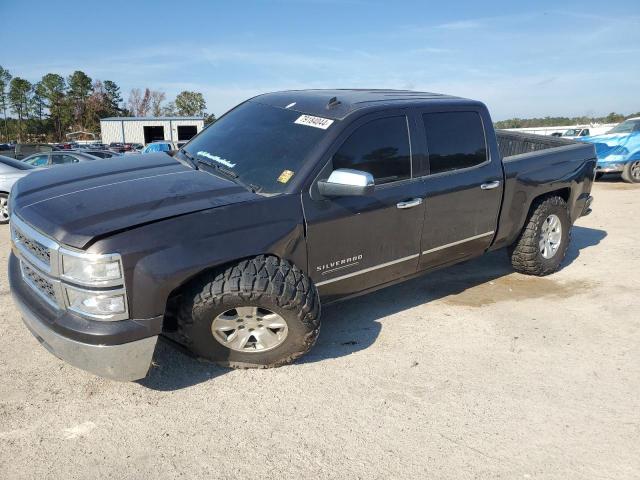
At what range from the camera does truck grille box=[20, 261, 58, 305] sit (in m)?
2.81

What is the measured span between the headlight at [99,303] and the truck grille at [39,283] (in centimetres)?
17

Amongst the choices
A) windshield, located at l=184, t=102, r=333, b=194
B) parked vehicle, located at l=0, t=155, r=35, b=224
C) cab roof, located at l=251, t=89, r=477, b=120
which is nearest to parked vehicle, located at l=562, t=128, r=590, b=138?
cab roof, located at l=251, t=89, r=477, b=120

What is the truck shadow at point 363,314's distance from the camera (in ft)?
10.8

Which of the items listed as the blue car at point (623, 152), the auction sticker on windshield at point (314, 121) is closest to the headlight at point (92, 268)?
the auction sticker on windshield at point (314, 121)

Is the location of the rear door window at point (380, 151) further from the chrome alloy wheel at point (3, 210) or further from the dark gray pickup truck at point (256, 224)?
the chrome alloy wheel at point (3, 210)

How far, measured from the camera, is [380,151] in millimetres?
3670

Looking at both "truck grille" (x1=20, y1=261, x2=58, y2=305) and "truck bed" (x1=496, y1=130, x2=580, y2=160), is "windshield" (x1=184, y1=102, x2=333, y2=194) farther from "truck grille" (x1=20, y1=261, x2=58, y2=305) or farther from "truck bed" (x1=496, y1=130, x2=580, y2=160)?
"truck bed" (x1=496, y1=130, x2=580, y2=160)

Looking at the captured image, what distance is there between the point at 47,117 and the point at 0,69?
33.1ft

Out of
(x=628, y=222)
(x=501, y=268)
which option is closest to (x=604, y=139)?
(x=628, y=222)

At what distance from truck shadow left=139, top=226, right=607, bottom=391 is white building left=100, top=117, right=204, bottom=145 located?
50941mm

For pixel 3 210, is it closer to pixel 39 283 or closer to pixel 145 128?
pixel 39 283

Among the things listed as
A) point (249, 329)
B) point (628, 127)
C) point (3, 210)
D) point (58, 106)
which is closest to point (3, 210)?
point (3, 210)

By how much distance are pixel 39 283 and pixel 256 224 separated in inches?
53.5

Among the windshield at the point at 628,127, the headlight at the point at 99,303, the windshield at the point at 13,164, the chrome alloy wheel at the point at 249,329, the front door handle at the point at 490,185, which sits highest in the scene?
the windshield at the point at 628,127
